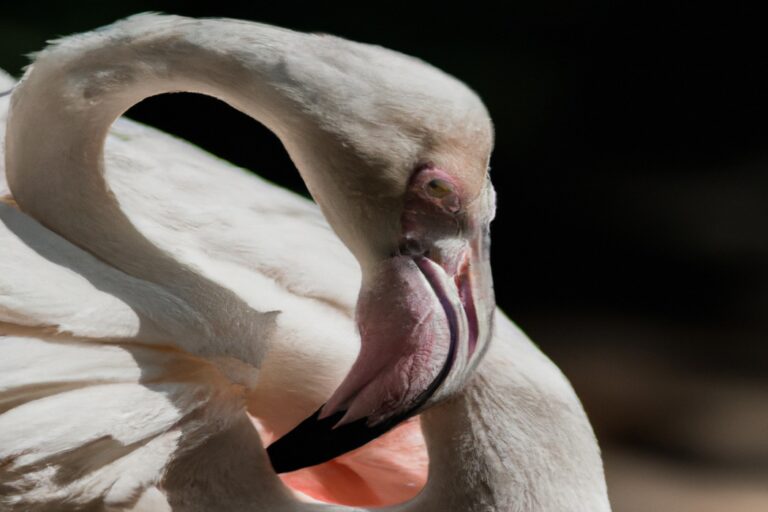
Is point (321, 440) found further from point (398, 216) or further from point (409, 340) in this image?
point (398, 216)

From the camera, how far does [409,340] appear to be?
128 centimetres

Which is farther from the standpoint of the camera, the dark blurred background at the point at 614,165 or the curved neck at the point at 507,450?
the dark blurred background at the point at 614,165

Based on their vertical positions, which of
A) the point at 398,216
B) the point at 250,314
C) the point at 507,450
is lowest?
the point at 507,450

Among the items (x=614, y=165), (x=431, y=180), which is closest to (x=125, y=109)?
(x=431, y=180)

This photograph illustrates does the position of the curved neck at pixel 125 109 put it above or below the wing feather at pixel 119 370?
above

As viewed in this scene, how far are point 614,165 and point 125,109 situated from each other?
6.45ft

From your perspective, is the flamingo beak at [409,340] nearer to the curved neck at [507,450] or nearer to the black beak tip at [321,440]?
the black beak tip at [321,440]

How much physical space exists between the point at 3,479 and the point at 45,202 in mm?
327

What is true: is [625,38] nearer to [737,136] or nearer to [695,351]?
[737,136]

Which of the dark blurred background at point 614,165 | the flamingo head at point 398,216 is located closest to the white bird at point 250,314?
the flamingo head at point 398,216

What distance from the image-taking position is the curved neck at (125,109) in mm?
1256

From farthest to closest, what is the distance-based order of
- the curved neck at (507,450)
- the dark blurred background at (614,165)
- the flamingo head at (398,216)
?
the dark blurred background at (614,165)
the curved neck at (507,450)
the flamingo head at (398,216)

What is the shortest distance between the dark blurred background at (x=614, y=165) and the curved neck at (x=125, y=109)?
1407mm

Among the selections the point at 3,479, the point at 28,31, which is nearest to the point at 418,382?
the point at 3,479
